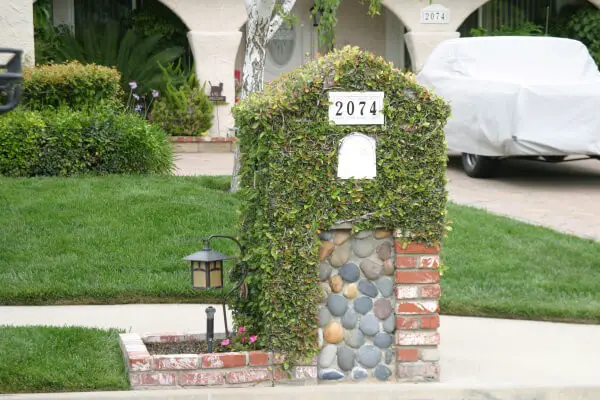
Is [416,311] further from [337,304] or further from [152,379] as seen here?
[152,379]

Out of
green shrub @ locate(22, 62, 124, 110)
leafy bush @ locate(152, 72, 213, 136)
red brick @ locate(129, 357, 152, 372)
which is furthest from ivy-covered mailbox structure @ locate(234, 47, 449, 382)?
leafy bush @ locate(152, 72, 213, 136)

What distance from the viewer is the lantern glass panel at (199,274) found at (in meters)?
5.90

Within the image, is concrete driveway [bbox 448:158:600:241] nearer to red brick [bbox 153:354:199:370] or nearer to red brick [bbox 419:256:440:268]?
red brick [bbox 419:256:440:268]

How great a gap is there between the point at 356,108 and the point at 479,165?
8.56 metres

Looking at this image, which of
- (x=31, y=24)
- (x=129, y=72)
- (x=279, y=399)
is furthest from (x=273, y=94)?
(x=129, y=72)

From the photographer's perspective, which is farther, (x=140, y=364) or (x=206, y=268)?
(x=206, y=268)

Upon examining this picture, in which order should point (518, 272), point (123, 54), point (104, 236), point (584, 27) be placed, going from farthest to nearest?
point (584, 27) → point (123, 54) → point (104, 236) → point (518, 272)

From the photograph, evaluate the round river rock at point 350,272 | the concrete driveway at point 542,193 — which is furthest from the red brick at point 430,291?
the concrete driveway at point 542,193

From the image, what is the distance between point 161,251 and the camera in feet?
28.2

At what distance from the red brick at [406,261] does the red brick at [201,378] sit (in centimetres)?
109

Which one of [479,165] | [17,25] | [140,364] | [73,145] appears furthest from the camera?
[17,25]

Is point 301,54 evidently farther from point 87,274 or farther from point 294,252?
point 294,252

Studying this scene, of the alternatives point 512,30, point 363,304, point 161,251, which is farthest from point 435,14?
point 363,304

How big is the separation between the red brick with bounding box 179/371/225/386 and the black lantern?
19.0 inches
